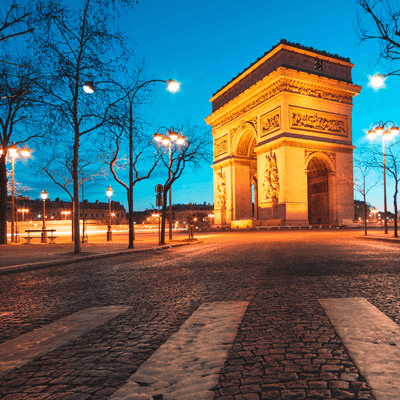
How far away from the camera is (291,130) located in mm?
37906

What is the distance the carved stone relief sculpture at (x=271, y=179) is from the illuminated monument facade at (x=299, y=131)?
10cm

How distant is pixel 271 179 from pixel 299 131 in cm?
576

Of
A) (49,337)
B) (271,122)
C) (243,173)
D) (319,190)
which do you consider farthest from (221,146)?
(49,337)

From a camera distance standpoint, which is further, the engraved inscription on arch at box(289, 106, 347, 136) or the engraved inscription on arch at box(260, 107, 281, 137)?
the engraved inscription on arch at box(260, 107, 281, 137)

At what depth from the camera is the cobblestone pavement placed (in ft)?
7.61

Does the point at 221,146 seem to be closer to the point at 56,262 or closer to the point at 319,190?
the point at 319,190

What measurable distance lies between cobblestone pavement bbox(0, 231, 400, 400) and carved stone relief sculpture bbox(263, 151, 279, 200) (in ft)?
101

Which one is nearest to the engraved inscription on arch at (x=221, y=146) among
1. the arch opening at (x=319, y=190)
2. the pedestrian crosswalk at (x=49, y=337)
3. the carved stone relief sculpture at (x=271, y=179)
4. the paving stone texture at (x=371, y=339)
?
the carved stone relief sculpture at (x=271, y=179)

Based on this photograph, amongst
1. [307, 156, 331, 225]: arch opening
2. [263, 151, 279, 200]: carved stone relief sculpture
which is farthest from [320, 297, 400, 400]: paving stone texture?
[307, 156, 331, 225]: arch opening

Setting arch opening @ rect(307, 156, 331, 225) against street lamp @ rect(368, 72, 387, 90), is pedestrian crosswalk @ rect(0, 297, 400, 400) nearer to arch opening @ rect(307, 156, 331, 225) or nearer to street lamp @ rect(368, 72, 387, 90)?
street lamp @ rect(368, 72, 387, 90)

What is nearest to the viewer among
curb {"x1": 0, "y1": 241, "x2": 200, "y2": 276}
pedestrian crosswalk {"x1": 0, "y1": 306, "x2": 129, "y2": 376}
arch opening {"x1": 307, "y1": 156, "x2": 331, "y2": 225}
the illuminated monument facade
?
pedestrian crosswalk {"x1": 0, "y1": 306, "x2": 129, "y2": 376}

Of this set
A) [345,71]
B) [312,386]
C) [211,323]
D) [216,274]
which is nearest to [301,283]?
[216,274]

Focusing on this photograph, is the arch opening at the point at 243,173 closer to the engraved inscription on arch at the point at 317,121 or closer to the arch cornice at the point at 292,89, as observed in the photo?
the arch cornice at the point at 292,89

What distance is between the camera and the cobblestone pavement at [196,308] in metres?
2.32
